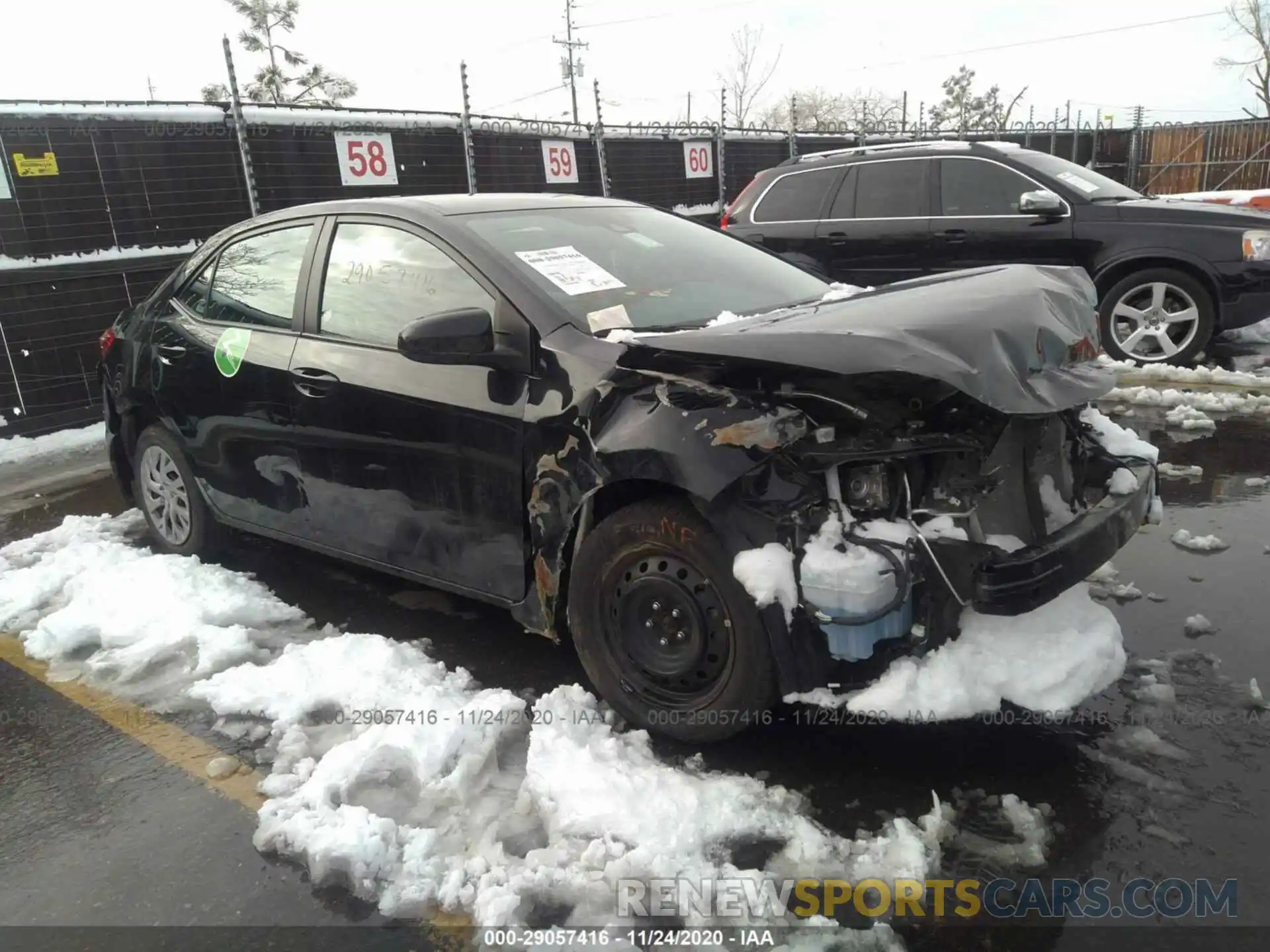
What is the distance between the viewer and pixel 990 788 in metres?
2.56

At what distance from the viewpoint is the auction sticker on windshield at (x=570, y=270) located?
3129mm

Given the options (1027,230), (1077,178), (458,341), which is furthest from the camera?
(1077,178)

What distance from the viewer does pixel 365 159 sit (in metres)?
9.95

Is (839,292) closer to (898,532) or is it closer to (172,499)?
(898,532)

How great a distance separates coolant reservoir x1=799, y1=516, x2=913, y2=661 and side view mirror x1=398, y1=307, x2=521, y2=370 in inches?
45.3

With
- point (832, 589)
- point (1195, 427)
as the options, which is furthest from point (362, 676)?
point (1195, 427)

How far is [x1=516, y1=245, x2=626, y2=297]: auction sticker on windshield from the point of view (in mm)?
3129

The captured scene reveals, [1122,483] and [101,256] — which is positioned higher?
[101,256]

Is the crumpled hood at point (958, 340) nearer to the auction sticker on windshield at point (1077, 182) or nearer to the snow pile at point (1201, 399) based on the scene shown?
the snow pile at point (1201, 399)

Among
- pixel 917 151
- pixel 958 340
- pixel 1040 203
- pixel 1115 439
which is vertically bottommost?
pixel 1115 439

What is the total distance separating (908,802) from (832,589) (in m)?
0.69

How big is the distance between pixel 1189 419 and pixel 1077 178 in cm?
266

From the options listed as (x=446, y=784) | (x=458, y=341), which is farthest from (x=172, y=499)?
(x=446, y=784)

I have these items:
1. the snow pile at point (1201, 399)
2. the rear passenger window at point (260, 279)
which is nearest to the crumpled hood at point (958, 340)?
the rear passenger window at point (260, 279)
